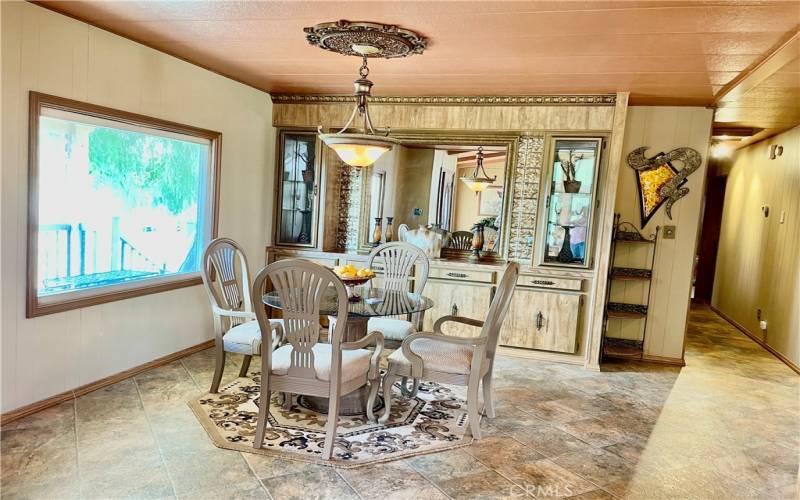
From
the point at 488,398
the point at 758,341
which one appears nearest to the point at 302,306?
the point at 488,398

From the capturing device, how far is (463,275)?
4980 mm

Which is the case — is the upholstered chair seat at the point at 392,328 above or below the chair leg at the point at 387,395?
above

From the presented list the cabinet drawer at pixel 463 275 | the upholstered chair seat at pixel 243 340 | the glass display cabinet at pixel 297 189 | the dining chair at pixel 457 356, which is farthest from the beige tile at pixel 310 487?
the glass display cabinet at pixel 297 189

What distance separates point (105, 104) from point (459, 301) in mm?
3218

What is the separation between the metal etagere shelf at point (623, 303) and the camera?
492 centimetres

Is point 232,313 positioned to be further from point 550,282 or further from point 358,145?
point 550,282

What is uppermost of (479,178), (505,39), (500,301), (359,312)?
(505,39)

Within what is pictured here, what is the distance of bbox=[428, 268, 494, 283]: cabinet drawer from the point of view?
4.94 meters

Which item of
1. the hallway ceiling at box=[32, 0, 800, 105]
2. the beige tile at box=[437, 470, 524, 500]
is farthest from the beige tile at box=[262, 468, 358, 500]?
the hallway ceiling at box=[32, 0, 800, 105]

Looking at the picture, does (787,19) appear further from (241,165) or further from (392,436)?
(241,165)

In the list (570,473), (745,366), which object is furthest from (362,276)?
(745,366)

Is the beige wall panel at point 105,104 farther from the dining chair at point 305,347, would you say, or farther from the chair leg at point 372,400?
the chair leg at point 372,400

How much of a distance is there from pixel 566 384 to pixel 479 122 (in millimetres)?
2416

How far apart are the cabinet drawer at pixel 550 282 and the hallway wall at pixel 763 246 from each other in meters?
2.25
